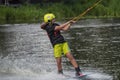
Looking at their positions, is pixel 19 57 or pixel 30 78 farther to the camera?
pixel 19 57

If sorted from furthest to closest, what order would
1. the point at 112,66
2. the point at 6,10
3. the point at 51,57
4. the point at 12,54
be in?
the point at 6,10
the point at 12,54
the point at 51,57
the point at 112,66

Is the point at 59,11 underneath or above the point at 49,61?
underneath

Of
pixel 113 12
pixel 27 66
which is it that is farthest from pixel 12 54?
pixel 113 12

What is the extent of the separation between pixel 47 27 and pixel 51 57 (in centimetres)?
560

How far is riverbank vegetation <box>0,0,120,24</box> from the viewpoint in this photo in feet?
194

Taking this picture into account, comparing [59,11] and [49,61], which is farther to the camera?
[59,11]

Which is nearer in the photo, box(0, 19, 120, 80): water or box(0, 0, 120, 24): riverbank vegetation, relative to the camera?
box(0, 19, 120, 80): water

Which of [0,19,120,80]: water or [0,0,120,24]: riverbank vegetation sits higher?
[0,19,120,80]: water

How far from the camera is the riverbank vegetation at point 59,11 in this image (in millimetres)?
59156

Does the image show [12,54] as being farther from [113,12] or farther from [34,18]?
[113,12]

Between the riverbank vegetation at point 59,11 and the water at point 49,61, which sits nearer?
the water at point 49,61

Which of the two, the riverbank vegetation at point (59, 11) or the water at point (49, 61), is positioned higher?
the water at point (49, 61)

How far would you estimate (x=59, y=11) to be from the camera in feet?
216

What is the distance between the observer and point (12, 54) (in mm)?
21422
